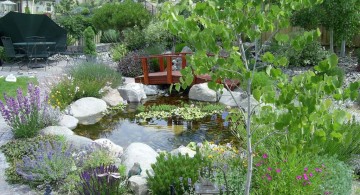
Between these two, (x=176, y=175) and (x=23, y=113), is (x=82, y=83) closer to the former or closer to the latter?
(x=23, y=113)

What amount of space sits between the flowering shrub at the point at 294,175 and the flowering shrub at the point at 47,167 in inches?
81.2

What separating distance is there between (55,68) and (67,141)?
9272 mm

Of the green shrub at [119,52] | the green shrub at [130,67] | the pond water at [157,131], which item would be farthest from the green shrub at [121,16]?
the pond water at [157,131]

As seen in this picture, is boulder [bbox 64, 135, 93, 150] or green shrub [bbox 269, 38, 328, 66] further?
green shrub [bbox 269, 38, 328, 66]

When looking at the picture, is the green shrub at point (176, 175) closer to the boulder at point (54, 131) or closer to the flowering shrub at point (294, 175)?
the flowering shrub at point (294, 175)

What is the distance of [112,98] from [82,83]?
862mm

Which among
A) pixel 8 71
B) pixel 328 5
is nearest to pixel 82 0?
pixel 8 71

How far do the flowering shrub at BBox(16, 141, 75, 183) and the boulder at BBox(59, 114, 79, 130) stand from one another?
3.14m

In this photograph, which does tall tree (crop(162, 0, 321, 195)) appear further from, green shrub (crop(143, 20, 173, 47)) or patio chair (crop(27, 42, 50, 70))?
green shrub (crop(143, 20, 173, 47))

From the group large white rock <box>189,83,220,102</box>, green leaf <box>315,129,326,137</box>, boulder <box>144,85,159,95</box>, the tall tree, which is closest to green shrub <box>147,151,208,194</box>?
the tall tree

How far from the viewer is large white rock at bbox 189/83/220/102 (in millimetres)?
11555

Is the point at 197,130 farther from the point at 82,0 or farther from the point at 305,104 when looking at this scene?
the point at 82,0

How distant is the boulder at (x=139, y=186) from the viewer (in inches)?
189

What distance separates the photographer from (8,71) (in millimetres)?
14383
